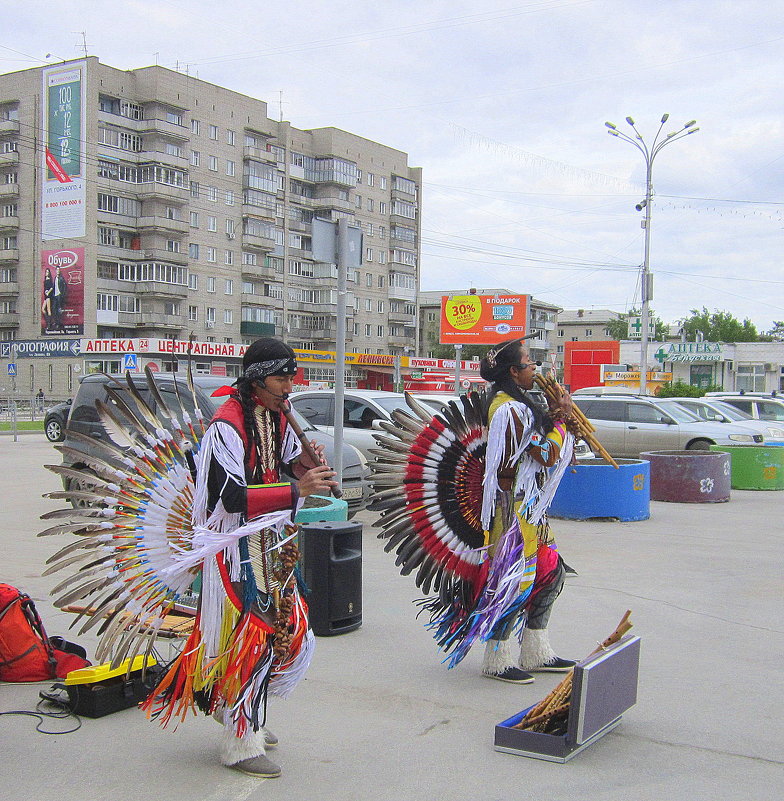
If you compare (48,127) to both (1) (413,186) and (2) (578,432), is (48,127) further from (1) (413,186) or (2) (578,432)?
(2) (578,432)

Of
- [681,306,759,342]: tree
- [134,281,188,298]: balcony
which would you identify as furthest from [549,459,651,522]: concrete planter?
[681,306,759,342]: tree

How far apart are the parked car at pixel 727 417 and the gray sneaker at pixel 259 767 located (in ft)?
47.5

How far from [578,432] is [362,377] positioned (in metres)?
65.0

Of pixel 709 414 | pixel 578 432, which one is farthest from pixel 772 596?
pixel 709 414

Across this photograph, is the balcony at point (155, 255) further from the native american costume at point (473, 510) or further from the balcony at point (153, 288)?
the native american costume at point (473, 510)

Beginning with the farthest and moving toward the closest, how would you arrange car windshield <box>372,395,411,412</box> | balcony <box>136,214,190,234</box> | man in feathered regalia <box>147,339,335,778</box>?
balcony <box>136,214,190,234</box>
car windshield <box>372,395,411,412</box>
man in feathered regalia <box>147,339,335,778</box>

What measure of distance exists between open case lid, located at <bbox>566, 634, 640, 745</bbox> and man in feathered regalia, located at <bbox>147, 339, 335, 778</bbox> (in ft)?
3.88

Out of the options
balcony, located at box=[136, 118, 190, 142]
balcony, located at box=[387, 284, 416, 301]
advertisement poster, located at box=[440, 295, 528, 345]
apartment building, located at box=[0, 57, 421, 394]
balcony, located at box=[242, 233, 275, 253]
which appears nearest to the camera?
advertisement poster, located at box=[440, 295, 528, 345]

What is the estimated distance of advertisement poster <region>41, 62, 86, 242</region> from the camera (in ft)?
176

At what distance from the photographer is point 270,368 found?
354cm

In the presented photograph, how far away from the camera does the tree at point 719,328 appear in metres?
102

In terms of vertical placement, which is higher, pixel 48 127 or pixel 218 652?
pixel 48 127

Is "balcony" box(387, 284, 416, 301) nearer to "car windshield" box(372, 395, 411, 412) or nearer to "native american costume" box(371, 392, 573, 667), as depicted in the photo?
"car windshield" box(372, 395, 411, 412)

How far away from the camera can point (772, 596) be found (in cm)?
680
